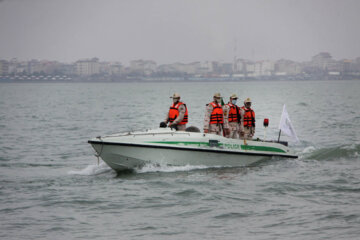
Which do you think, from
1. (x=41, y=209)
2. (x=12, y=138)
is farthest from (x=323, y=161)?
(x=12, y=138)

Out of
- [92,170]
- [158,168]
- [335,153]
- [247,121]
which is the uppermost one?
[247,121]

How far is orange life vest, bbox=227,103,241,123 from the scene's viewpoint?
1841 cm

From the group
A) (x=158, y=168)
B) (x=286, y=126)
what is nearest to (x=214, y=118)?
(x=158, y=168)

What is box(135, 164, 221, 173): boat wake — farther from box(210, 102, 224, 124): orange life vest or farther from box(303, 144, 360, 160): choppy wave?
box(303, 144, 360, 160): choppy wave

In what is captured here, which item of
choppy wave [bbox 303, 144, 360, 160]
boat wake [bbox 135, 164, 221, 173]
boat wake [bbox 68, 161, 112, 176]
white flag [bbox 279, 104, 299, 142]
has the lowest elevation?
boat wake [bbox 68, 161, 112, 176]

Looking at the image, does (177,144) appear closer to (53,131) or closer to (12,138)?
(12,138)

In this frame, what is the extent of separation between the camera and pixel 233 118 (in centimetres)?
1858

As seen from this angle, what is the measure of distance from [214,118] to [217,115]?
0.46 ft

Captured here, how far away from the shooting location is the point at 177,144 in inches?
664

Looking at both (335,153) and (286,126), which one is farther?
(335,153)

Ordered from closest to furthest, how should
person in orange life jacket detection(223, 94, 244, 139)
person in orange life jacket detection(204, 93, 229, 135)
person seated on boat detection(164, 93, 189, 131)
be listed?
person seated on boat detection(164, 93, 189, 131), person in orange life jacket detection(204, 93, 229, 135), person in orange life jacket detection(223, 94, 244, 139)

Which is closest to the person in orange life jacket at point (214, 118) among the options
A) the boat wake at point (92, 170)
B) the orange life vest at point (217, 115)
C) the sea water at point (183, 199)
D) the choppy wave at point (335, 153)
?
the orange life vest at point (217, 115)

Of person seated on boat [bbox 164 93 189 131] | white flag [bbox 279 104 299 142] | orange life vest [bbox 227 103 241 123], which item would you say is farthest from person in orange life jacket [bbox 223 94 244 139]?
white flag [bbox 279 104 299 142]

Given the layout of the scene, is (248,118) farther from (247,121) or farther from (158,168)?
(158,168)
